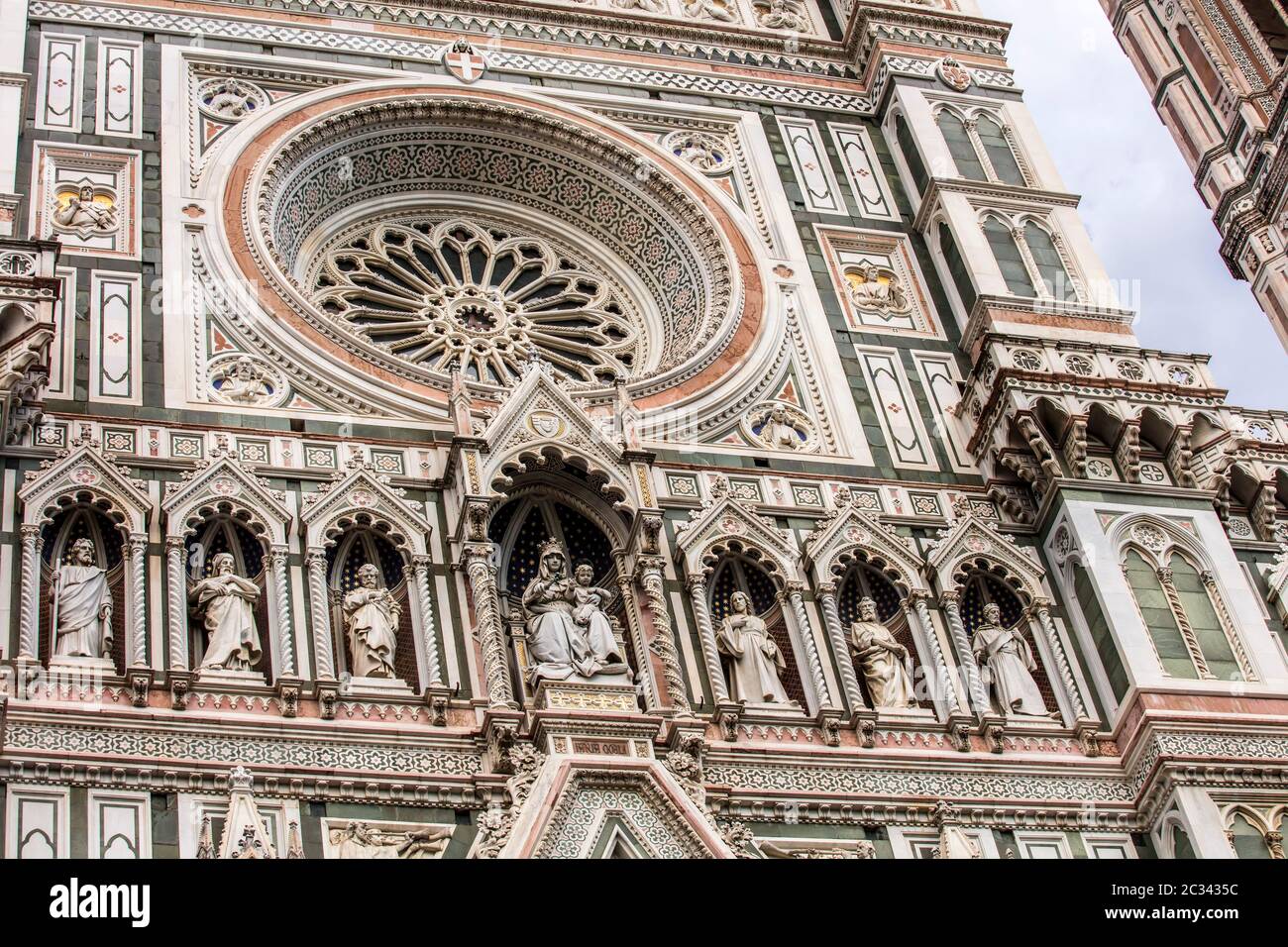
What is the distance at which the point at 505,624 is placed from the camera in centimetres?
1797

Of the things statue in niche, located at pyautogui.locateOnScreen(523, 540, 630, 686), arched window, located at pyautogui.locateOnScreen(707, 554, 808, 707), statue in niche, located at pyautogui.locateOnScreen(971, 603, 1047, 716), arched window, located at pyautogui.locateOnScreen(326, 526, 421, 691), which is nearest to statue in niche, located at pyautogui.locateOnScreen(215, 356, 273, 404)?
arched window, located at pyautogui.locateOnScreen(326, 526, 421, 691)

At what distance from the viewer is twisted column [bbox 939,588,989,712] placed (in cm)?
1820

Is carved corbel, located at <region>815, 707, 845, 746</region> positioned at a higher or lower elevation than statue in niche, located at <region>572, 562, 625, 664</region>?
lower

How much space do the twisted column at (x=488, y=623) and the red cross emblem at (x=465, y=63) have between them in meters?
6.56

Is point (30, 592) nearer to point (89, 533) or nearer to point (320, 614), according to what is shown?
point (89, 533)

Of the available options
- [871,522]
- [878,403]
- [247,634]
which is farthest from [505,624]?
[878,403]

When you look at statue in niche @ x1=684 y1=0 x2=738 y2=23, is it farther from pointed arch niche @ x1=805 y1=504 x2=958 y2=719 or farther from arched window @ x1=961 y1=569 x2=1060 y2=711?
arched window @ x1=961 y1=569 x2=1060 y2=711

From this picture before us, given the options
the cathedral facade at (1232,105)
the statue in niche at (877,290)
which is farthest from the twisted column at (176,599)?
the cathedral facade at (1232,105)

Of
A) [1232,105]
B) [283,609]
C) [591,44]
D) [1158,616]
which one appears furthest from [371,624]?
[1232,105]

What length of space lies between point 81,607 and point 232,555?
4.19 ft

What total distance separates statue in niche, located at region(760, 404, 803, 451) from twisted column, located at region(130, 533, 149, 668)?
5.55 meters

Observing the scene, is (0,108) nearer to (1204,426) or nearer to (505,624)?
(505,624)

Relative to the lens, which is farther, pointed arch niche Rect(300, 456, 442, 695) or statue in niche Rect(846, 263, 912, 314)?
statue in niche Rect(846, 263, 912, 314)

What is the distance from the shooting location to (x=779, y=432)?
20391 mm
